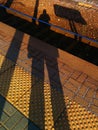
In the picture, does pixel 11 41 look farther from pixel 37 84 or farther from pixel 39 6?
pixel 39 6

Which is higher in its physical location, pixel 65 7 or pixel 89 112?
pixel 65 7

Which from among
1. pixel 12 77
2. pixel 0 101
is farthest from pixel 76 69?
pixel 0 101

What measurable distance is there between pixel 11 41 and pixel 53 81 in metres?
2.09

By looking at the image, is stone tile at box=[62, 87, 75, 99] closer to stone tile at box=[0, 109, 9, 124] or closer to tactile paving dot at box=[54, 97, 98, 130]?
tactile paving dot at box=[54, 97, 98, 130]

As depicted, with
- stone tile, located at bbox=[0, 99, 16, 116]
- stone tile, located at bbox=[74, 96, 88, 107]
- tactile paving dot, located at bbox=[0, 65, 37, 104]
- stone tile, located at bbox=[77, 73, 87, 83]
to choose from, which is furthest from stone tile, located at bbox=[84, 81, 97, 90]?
stone tile, located at bbox=[0, 99, 16, 116]

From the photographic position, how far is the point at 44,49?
5.05 m

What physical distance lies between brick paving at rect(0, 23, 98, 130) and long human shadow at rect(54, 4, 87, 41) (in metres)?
3.19

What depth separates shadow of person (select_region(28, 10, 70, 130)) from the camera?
321 cm

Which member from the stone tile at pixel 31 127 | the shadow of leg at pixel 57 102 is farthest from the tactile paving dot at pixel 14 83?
the stone tile at pixel 31 127

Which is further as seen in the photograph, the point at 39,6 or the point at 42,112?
the point at 39,6

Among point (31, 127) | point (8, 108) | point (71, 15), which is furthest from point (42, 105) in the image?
point (71, 15)

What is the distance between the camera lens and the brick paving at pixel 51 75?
3.31m

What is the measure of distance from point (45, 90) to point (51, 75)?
0.51 metres

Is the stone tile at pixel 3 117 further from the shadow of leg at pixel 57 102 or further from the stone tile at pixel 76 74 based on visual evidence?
the stone tile at pixel 76 74
